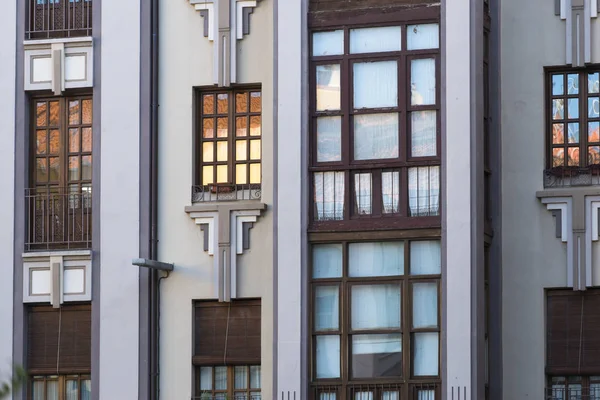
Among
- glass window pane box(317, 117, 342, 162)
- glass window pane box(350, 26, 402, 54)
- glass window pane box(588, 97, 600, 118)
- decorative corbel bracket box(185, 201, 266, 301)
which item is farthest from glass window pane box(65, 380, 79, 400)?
glass window pane box(588, 97, 600, 118)

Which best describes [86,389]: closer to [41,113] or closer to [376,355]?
[41,113]

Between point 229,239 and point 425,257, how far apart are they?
322 centimetres

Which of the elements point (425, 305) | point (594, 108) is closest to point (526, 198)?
point (594, 108)

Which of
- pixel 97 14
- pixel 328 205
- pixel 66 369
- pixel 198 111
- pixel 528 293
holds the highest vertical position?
pixel 97 14

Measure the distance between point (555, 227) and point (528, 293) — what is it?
3.59ft

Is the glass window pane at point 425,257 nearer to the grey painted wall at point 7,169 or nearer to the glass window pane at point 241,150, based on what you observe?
the glass window pane at point 241,150

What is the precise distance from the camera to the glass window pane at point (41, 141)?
22.2 metres

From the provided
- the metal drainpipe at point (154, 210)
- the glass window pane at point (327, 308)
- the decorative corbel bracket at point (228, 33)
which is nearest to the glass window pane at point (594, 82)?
the glass window pane at point (327, 308)

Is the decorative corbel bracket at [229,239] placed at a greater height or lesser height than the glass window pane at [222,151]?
lesser

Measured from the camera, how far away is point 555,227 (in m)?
20.2

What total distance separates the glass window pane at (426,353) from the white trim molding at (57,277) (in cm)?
550

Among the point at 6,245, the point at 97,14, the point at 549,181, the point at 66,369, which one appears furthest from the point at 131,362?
the point at 549,181

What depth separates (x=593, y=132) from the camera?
20422mm

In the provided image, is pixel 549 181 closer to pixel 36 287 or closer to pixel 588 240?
pixel 588 240
